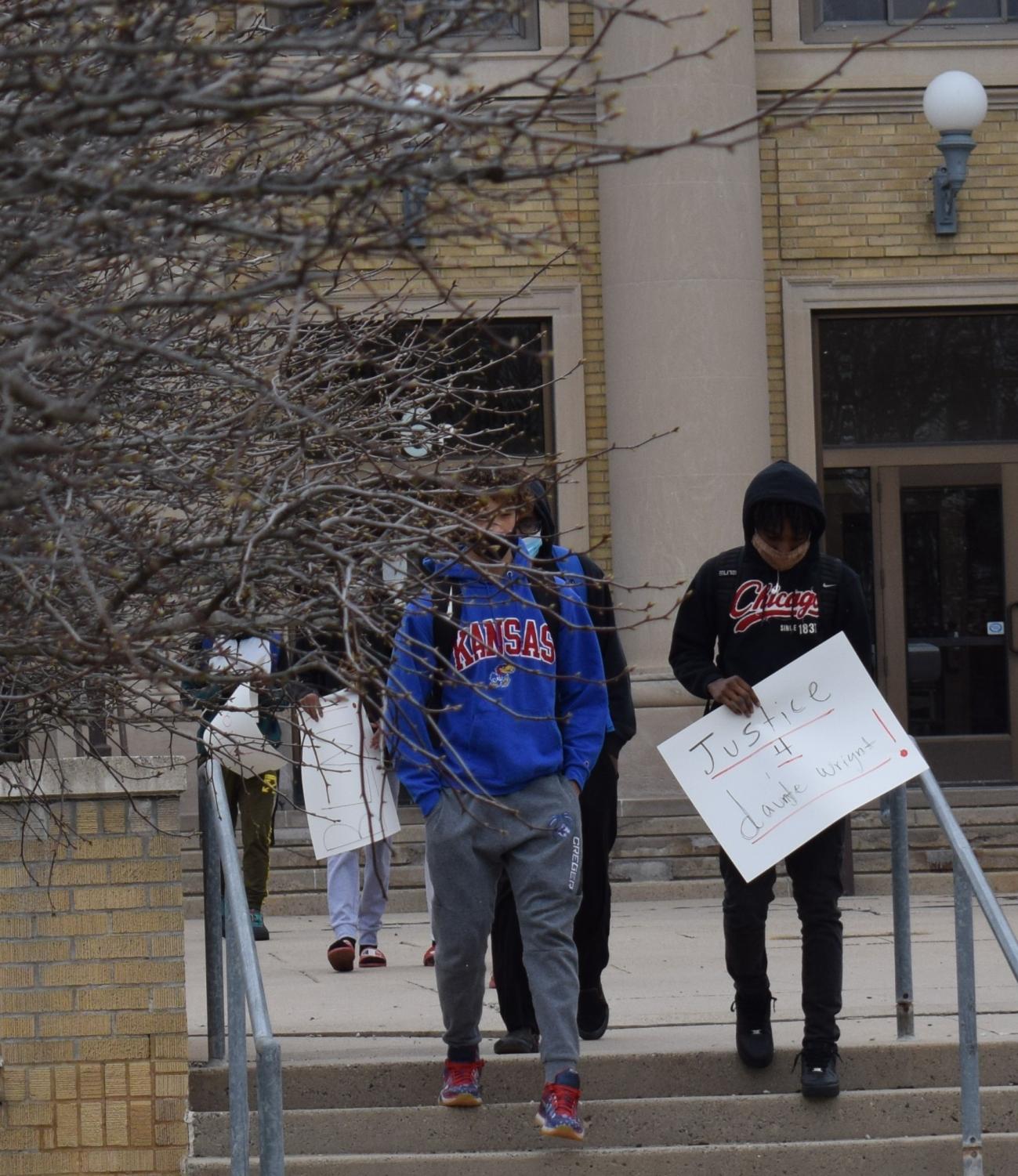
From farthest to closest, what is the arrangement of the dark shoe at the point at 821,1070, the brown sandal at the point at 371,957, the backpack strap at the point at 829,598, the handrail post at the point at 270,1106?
the brown sandal at the point at 371,957
the backpack strap at the point at 829,598
the dark shoe at the point at 821,1070
the handrail post at the point at 270,1106

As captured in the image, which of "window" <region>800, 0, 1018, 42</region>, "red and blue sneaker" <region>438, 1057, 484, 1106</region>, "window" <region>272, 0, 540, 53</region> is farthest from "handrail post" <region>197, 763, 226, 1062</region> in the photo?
"window" <region>800, 0, 1018, 42</region>

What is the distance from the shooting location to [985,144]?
13227 millimetres

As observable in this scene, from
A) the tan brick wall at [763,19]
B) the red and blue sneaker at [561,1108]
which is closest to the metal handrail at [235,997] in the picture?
the red and blue sneaker at [561,1108]

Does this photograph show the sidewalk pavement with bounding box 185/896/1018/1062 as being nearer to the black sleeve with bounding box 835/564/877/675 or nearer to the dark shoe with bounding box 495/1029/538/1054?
the dark shoe with bounding box 495/1029/538/1054

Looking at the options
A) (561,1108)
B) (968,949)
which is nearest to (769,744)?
(968,949)

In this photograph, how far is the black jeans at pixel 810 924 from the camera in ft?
18.8

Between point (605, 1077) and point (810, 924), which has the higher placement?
point (810, 924)

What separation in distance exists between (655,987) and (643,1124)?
199cm

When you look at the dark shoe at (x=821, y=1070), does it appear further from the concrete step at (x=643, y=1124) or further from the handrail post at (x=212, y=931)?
the handrail post at (x=212, y=931)

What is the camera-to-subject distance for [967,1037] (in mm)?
5695

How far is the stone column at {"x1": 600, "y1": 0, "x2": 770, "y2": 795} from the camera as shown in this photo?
12.4m

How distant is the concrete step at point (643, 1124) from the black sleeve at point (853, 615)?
1.32 meters

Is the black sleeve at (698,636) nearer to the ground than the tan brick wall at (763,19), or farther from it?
nearer to the ground

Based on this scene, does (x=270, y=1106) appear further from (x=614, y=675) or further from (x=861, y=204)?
(x=861, y=204)
